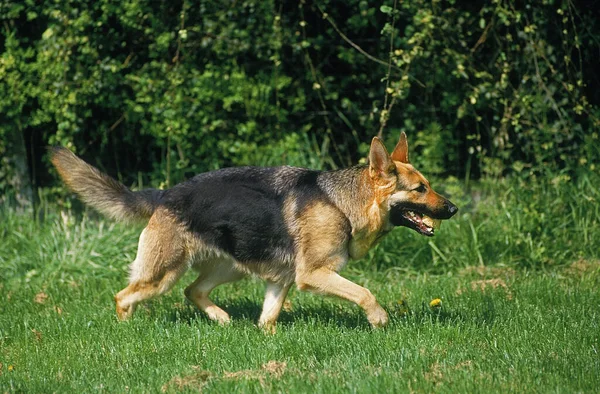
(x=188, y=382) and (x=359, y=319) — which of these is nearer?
(x=188, y=382)

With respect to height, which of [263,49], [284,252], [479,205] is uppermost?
[263,49]

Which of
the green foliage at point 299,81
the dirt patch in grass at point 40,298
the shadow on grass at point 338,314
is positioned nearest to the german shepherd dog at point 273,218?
the shadow on grass at point 338,314

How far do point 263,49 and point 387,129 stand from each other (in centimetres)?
189

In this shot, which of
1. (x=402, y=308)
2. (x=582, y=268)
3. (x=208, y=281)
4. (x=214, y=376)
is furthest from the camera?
(x=582, y=268)

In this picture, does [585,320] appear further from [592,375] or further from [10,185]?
[10,185]

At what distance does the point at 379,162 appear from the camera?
6500mm

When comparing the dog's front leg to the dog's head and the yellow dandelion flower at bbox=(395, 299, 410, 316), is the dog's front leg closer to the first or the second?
the yellow dandelion flower at bbox=(395, 299, 410, 316)

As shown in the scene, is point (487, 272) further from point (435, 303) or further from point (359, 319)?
point (359, 319)

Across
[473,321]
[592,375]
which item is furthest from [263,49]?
[592,375]

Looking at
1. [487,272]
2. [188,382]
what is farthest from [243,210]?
[487,272]

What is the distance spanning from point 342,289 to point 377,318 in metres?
0.34

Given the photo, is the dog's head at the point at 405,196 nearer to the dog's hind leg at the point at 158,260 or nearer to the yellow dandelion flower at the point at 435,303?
the yellow dandelion flower at the point at 435,303

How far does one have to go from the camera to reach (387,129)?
1083 cm

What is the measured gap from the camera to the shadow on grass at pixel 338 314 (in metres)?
6.57
